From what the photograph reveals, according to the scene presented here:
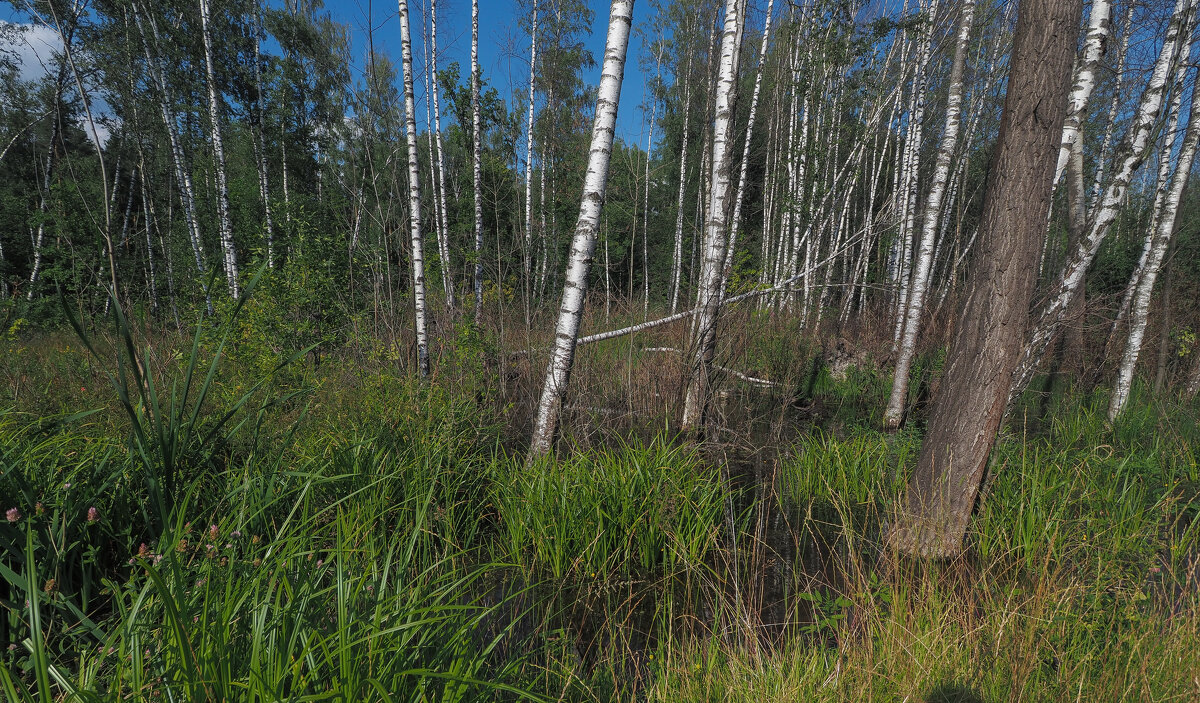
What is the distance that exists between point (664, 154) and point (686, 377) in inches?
768

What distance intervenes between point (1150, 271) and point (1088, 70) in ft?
8.23

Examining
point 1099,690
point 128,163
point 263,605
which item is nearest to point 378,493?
point 263,605

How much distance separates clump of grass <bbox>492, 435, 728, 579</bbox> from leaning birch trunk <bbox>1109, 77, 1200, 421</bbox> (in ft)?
16.7

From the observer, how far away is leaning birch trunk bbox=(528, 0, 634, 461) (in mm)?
3611

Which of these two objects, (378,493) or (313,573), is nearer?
(313,573)

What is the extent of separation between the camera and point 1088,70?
460 cm

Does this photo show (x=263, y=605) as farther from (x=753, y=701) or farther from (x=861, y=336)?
(x=861, y=336)

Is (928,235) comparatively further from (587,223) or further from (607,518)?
(607,518)

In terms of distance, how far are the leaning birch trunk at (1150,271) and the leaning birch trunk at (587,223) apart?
5637mm

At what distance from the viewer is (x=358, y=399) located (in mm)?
4016

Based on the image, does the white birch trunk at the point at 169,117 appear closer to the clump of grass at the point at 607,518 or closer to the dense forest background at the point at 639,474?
the dense forest background at the point at 639,474

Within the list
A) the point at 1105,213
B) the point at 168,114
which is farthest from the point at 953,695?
the point at 168,114

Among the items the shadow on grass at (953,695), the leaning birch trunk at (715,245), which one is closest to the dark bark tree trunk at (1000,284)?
the shadow on grass at (953,695)

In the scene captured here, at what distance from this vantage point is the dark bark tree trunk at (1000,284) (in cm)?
255
